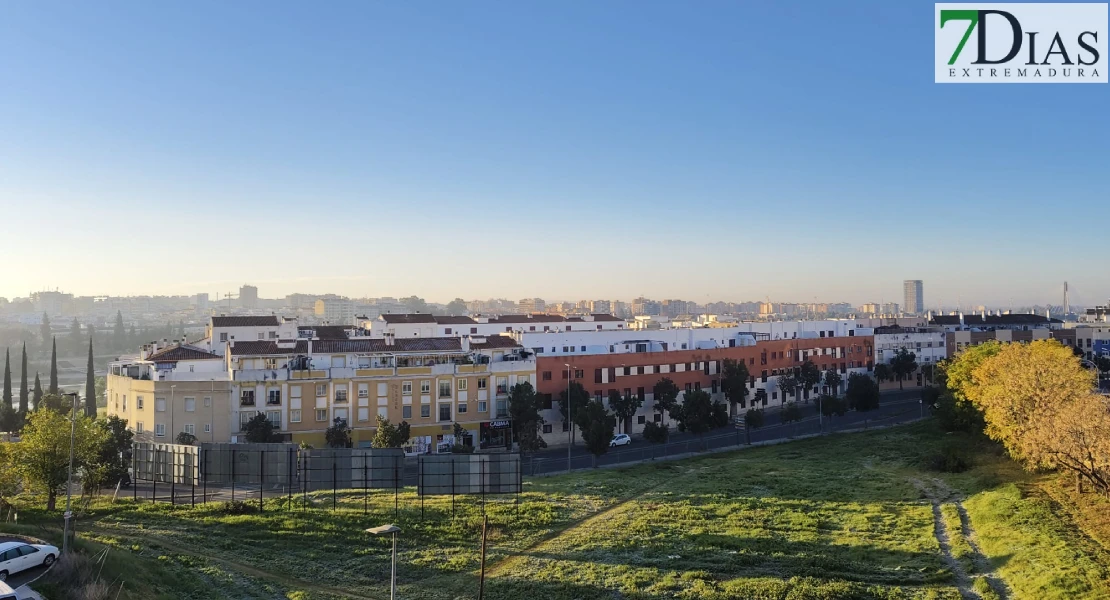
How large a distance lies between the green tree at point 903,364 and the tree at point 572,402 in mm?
50271

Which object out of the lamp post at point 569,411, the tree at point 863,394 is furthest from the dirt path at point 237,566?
the tree at point 863,394

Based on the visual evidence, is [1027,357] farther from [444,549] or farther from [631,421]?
[444,549]

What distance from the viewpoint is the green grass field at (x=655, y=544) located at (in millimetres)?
23969

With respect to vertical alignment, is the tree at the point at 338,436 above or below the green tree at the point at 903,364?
below

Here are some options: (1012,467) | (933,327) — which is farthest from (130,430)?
(933,327)

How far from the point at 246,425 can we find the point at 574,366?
2879 cm

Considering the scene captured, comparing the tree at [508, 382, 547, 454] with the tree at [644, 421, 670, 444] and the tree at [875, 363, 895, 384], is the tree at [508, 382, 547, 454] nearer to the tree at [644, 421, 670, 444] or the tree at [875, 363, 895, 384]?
the tree at [644, 421, 670, 444]

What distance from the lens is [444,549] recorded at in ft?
95.2

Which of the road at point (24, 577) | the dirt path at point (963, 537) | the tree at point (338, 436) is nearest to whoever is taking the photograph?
the road at point (24, 577)

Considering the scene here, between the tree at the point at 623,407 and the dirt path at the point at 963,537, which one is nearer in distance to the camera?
the dirt path at the point at 963,537

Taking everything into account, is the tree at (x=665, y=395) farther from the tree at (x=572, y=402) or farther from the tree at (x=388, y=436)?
the tree at (x=388, y=436)

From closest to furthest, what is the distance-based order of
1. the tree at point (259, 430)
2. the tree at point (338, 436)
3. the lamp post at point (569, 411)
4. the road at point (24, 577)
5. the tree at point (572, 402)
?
the road at point (24, 577)
the tree at point (259, 430)
the tree at point (338, 436)
the lamp post at point (569, 411)
the tree at point (572, 402)

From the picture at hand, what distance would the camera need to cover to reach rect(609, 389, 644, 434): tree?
64625mm

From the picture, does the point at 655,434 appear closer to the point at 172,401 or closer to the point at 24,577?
the point at 172,401
